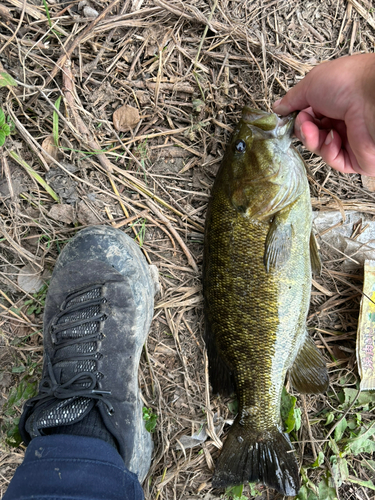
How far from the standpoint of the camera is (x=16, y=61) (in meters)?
2.40

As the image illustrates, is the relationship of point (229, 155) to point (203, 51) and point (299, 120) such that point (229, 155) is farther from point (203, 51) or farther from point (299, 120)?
point (203, 51)

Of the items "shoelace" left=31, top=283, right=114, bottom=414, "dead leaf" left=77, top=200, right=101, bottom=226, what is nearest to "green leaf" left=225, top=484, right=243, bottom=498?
"shoelace" left=31, top=283, right=114, bottom=414

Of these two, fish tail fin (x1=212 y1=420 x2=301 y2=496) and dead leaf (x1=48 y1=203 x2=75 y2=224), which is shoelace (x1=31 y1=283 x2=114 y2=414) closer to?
dead leaf (x1=48 y1=203 x2=75 y2=224)

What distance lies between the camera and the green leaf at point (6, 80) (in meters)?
2.23

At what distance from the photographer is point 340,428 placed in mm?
2559

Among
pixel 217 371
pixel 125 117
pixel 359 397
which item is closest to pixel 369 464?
pixel 359 397

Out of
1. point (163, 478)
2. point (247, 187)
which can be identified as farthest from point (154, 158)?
point (163, 478)

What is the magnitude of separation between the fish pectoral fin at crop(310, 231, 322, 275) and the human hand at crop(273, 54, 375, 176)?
1.77 ft

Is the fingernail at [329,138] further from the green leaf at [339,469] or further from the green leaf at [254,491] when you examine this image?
the green leaf at [254,491]

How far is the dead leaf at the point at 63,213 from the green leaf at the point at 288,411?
209cm

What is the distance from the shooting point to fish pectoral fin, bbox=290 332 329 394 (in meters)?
2.36

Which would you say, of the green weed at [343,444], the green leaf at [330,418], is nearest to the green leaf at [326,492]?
the green weed at [343,444]

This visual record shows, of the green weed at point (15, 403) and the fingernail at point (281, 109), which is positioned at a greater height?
the fingernail at point (281, 109)

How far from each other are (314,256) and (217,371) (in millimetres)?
1086
